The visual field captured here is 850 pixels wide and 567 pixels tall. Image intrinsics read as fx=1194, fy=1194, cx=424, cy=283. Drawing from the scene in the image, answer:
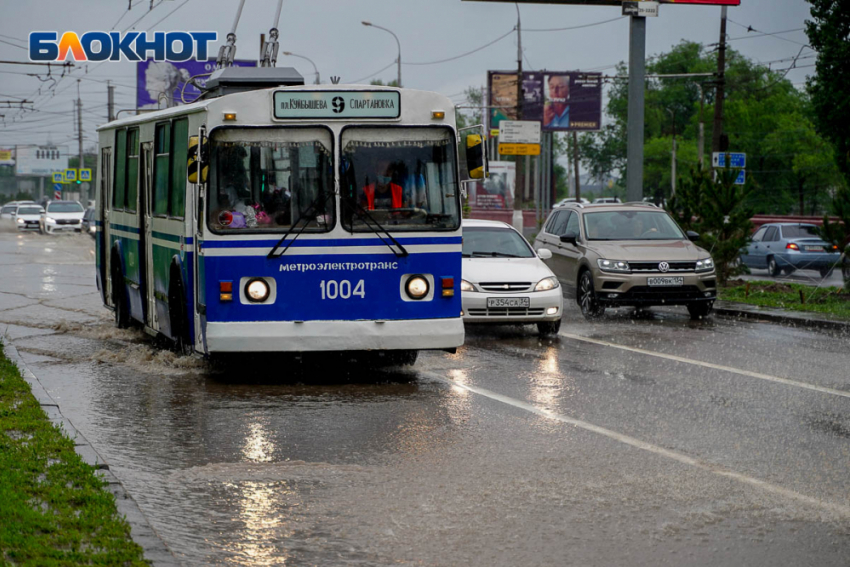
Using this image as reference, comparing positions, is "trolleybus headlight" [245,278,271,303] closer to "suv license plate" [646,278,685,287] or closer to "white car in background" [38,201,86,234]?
"suv license plate" [646,278,685,287]

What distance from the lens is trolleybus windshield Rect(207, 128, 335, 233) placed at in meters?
10.9

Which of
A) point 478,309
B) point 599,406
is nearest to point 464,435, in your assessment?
point 599,406

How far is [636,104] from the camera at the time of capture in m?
26.2

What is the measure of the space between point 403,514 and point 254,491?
1007 millimetres

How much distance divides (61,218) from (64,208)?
1427 millimetres

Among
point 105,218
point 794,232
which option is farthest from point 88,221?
point 105,218

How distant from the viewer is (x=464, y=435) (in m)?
8.45

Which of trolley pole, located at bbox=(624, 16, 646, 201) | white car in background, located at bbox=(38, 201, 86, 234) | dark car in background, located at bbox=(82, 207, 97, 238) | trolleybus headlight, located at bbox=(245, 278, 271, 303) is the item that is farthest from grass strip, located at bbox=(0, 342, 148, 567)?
white car in background, located at bbox=(38, 201, 86, 234)

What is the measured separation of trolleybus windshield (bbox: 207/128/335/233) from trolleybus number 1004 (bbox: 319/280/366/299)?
50cm

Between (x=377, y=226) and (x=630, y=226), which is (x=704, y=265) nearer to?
(x=630, y=226)

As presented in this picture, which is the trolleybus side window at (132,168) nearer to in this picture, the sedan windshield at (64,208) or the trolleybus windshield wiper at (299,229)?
the trolleybus windshield wiper at (299,229)

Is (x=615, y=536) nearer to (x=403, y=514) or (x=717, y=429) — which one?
(x=403, y=514)

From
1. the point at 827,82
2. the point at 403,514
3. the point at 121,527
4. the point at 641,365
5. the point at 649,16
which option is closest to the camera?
the point at 121,527

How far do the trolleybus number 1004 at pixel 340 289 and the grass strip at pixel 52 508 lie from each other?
3.29 metres
